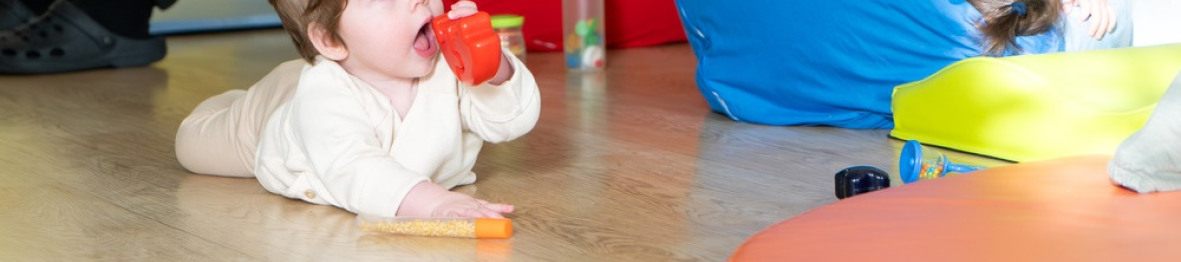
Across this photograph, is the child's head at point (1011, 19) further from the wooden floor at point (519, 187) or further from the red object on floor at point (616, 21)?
the red object on floor at point (616, 21)

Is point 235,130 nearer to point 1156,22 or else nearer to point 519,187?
point 519,187

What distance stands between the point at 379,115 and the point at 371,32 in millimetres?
100

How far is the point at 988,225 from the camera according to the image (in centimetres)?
128

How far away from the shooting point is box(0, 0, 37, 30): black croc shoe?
318 centimetres

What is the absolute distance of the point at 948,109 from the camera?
1.96 metres

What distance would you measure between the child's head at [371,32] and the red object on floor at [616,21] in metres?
→ 1.75

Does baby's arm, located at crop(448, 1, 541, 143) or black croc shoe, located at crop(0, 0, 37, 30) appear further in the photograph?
black croc shoe, located at crop(0, 0, 37, 30)

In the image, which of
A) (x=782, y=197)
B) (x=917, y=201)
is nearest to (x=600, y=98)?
(x=782, y=197)

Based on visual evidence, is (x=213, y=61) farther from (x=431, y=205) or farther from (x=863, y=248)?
(x=863, y=248)

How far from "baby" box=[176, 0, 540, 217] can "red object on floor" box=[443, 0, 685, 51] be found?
1.69 m

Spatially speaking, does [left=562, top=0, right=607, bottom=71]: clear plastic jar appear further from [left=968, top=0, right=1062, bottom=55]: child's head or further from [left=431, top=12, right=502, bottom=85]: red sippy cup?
[left=431, top=12, right=502, bottom=85]: red sippy cup

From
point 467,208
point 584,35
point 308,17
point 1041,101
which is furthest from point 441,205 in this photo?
point 584,35

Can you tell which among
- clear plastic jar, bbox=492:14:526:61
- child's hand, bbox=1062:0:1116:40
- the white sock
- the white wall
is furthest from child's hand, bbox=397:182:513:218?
clear plastic jar, bbox=492:14:526:61

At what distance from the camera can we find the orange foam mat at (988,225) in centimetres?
119
